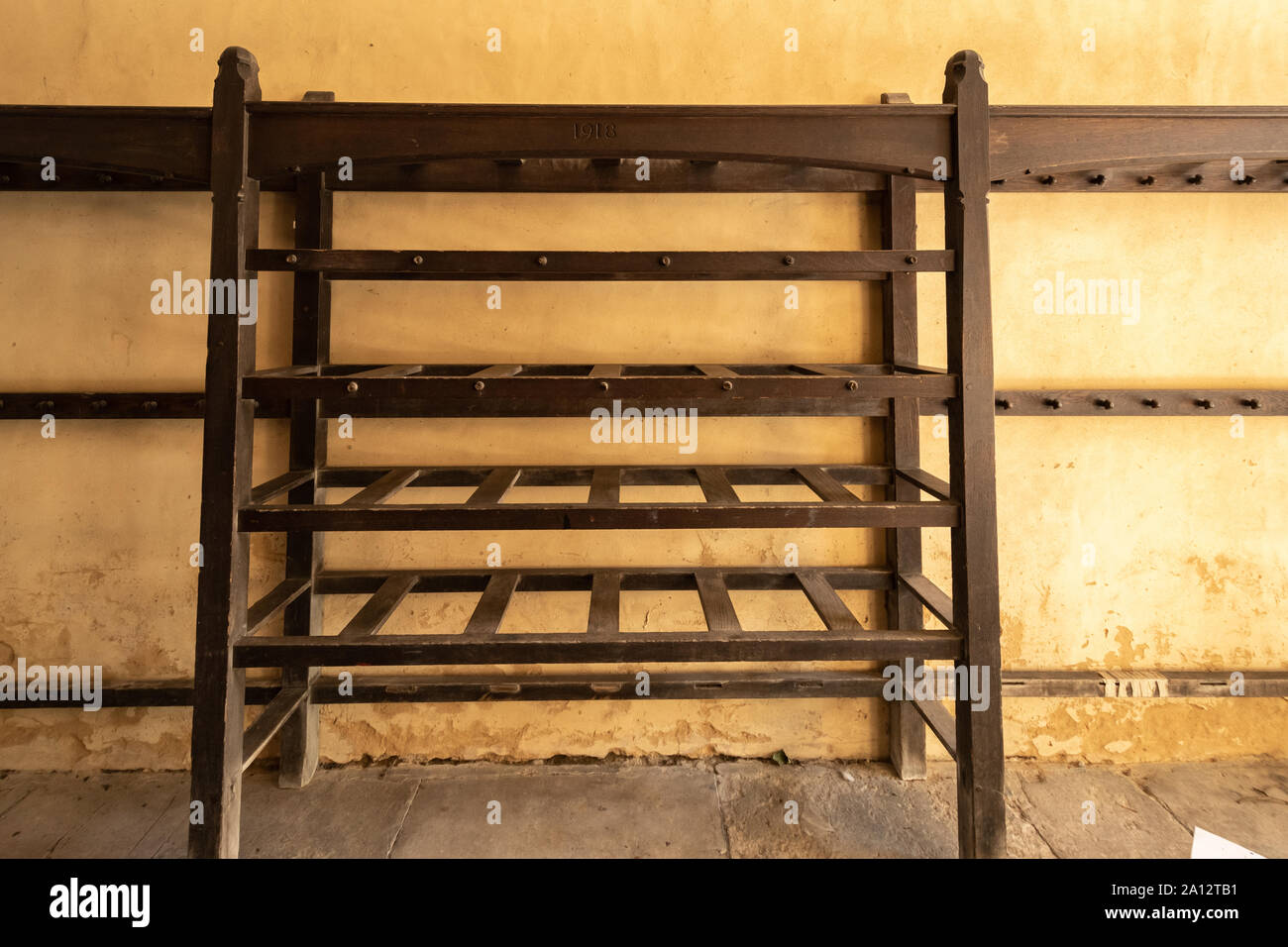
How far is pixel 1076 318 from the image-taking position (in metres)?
2.32

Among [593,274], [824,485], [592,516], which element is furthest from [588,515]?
[824,485]

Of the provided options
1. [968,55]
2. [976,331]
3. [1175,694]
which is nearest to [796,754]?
[1175,694]

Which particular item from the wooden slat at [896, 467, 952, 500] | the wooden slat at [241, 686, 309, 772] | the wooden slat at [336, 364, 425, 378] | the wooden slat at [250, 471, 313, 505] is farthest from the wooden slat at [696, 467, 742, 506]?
the wooden slat at [241, 686, 309, 772]

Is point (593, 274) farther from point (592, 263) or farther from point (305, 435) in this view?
point (305, 435)

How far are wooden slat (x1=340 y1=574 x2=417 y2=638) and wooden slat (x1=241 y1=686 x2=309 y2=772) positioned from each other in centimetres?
23

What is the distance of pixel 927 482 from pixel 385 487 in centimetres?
148

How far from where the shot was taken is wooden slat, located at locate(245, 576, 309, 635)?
1.72m

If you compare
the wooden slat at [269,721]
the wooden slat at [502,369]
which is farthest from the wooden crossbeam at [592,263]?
the wooden slat at [269,721]

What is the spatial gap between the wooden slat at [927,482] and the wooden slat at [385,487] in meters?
1.39

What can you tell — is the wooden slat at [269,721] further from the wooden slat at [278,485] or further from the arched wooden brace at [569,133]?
the arched wooden brace at [569,133]

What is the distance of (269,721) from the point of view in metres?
1.88

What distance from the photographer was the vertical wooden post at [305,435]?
2154 millimetres

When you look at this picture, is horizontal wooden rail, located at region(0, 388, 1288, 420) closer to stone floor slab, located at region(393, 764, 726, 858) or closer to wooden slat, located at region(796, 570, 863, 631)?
wooden slat, located at region(796, 570, 863, 631)

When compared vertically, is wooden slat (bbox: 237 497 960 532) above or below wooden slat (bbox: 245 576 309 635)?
above
